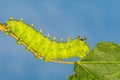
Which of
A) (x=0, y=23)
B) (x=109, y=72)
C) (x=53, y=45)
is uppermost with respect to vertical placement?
(x=53, y=45)

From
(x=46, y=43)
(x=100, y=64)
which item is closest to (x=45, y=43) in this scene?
(x=46, y=43)

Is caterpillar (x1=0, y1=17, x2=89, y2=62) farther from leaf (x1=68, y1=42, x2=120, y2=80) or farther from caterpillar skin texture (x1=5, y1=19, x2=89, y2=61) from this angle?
leaf (x1=68, y1=42, x2=120, y2=80)

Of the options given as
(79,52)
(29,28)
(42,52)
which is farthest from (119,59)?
(29,28)

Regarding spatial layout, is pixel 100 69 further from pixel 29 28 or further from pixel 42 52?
pixel 29 28

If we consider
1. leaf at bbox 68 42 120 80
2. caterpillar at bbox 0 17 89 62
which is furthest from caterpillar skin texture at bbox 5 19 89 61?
leaf at bbox 68 42 120 80

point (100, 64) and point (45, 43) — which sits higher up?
point (45, 43)

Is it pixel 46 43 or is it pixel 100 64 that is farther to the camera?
pixel 46 43

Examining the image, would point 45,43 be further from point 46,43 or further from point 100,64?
point 100,64

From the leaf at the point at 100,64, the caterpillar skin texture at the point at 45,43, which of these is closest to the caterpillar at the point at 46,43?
the caterpillar skin texture at the point at 45,43
